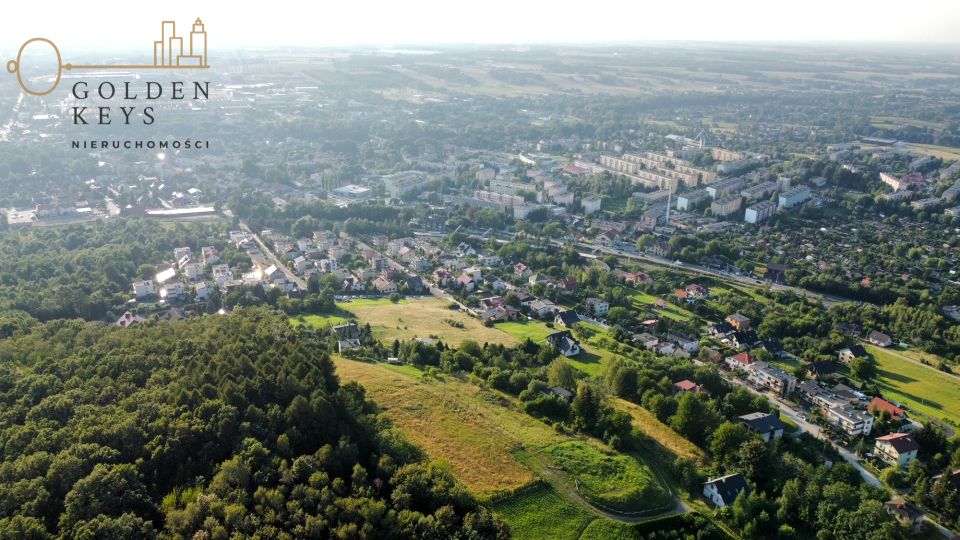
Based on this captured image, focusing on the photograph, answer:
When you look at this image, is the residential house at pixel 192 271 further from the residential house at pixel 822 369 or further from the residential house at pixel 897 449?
the residential house at pixel 897 449

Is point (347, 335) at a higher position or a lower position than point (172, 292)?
higher

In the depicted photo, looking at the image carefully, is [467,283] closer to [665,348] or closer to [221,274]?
[665,348]

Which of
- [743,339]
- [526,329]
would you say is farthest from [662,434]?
[526,329]

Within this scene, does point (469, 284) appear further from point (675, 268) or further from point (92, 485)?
point (92, 485)

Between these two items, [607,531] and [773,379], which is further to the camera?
[773,379]

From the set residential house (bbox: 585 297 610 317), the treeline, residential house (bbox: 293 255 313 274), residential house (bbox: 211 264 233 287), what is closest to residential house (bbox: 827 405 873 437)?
residential house (bbox: 585 297 610 317)

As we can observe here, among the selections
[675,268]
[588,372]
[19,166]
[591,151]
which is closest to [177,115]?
[19,166]
